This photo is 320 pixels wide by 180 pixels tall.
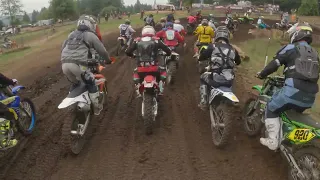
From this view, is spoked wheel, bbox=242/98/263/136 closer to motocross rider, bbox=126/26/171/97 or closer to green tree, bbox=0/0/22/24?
motocross rider, bbox=126/26/171/97

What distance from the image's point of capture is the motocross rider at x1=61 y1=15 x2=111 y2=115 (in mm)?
6160

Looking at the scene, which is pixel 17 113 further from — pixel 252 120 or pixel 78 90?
pixel 252 120

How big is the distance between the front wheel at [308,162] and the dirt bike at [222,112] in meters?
1.49

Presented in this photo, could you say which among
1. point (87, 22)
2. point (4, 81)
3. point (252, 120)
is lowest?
point (252, 120)

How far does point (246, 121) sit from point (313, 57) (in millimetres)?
2320

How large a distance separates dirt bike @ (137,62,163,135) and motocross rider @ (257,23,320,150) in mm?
2435

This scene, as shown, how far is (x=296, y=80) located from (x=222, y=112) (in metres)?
1.62

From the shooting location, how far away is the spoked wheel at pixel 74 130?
570 centimetres

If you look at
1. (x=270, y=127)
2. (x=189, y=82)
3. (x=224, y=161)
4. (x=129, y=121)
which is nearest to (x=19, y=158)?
(x=129, y=121)

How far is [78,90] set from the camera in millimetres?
6234

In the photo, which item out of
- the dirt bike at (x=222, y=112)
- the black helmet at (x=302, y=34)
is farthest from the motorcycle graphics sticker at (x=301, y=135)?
A: the black helmet at (x=302, y=34)

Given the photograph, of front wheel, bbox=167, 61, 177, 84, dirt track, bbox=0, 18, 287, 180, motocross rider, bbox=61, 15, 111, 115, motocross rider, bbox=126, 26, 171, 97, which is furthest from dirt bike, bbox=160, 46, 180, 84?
motocross rider, bbox=61, 15, 111, 115

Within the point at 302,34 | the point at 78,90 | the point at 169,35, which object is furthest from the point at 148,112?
the point at 169,35

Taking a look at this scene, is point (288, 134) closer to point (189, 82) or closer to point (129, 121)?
point (129, 121)
